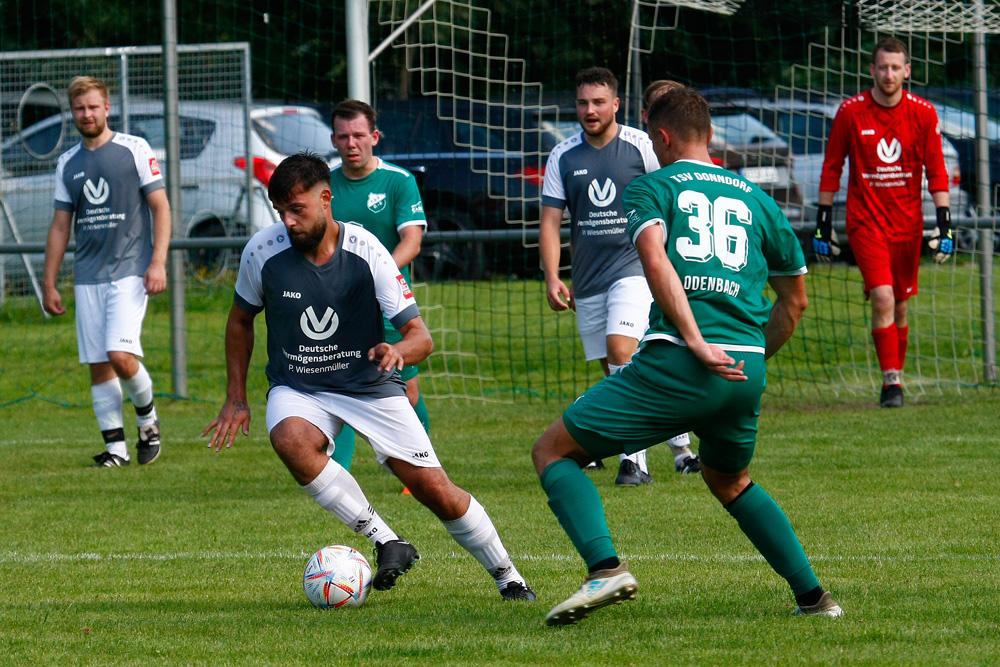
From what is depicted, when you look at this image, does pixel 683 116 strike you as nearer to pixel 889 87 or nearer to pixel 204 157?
pixel 889 87

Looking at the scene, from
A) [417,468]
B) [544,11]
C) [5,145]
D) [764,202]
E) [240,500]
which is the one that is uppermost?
[544,11]

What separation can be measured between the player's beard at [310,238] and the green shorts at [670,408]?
1254 millimetres

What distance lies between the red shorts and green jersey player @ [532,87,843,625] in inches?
221

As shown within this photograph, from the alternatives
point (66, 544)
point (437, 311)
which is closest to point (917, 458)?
point (66, 544)

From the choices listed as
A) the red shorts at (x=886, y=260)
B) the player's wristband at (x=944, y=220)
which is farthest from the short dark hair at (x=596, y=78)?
the player's wristband at (x=944, y=220)

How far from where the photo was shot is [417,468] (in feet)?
17.0

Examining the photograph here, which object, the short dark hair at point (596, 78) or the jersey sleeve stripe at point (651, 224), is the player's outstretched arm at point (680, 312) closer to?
the jersey sleeve stripe at point (651, 224)

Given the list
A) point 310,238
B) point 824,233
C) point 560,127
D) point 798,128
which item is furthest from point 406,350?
point 798,128

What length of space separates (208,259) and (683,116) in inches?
430

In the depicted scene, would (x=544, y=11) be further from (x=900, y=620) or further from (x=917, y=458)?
(x=900, y=620)

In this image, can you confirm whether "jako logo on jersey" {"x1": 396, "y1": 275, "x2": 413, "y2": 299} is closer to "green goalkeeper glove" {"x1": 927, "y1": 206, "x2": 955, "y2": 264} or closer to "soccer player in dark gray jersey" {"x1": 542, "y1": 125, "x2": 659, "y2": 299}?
"soccer player in dark gray jersey" {"x1": 542, "y1": 125, "x2": 659, "y2": 299}

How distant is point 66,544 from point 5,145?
8.44m

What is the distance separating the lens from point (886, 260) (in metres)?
10.1

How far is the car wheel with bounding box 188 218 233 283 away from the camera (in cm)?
1409
